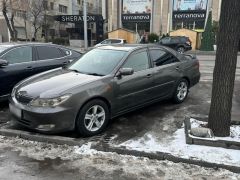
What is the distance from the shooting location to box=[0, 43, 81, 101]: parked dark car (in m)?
7.17

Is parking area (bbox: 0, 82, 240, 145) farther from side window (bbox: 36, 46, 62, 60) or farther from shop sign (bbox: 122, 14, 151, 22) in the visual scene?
shop sign (bbox: 122, 14, 151, 22)

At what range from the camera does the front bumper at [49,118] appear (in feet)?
16.9

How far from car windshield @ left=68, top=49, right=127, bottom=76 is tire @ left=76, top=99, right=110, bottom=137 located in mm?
667

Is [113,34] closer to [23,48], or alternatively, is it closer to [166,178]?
[23,48]

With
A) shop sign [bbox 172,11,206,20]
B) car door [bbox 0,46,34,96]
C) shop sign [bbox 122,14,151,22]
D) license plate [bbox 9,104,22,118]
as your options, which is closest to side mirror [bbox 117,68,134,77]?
license plate [bbox 9,104,22,118]

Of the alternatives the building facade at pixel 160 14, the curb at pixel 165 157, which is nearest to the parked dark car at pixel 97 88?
the curb at pixel 165 157

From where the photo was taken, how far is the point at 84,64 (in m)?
6.54

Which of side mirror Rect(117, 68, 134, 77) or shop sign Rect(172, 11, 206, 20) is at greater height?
shop sign Rect(172, 11, 206, 20)

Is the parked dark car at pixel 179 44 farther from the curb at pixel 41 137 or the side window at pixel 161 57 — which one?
the curb at pixel 41 137

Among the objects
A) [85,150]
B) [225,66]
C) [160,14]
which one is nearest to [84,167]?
[85,150]

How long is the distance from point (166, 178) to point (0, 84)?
4437mm

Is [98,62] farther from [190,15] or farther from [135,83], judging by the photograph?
[190,15]

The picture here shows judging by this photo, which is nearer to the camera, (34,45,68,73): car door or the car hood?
the car hood

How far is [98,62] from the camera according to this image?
6387 millimetres
